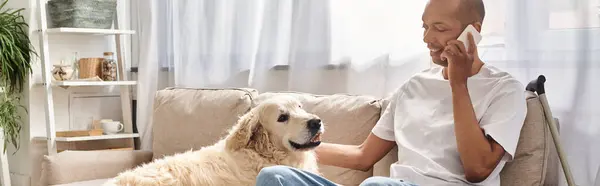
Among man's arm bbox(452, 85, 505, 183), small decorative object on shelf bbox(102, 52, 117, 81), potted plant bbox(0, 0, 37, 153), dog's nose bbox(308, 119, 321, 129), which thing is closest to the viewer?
man's arm bbox(452, 85, 505, 183)

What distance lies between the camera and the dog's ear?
6.63ft

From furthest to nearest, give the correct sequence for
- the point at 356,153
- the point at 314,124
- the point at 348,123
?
the point at 348,123, the point at 356,153, the point at 314,124

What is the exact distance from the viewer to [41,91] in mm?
3814

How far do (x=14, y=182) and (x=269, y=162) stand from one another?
270cm

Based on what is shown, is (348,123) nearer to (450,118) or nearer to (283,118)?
(283,118)

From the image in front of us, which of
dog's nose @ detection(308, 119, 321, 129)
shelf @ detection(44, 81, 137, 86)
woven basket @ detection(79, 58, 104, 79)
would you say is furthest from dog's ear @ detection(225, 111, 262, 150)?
woven basket @ detection(79, 58, 104, 79)

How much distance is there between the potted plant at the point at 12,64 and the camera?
358cm

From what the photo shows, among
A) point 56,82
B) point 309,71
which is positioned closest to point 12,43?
point 56,82

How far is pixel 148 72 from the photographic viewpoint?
3.81 meters

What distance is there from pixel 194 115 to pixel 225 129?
0.21 metres

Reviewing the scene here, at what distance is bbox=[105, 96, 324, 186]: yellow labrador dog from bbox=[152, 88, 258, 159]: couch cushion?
0.71m

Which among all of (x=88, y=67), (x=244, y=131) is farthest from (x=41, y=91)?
(x=244, y=131)

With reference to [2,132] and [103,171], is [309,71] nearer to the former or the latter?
[103,171]

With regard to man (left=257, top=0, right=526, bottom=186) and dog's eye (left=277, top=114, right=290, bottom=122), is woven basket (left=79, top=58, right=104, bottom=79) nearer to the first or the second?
dog's eye (left=277, top=114, right=290, bottom=122)
